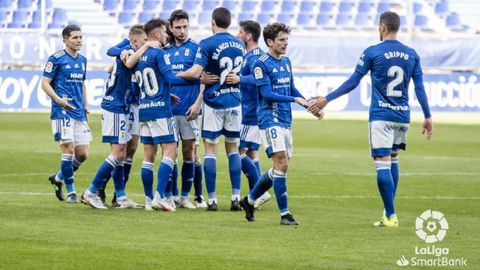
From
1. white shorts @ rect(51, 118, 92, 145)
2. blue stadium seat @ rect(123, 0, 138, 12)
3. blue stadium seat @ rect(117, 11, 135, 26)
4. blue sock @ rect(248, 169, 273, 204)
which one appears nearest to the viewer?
blue sock @ rect(248, 169, 273, 204)

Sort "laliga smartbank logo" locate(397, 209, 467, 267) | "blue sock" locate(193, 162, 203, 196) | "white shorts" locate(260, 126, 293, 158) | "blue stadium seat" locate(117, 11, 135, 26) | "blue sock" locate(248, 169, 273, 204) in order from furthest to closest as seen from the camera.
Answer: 1. "blue stadium seat" locate(117, 11, 135, 26)
2. "blue sock" locate(193, 162, 203, 196)
3. "blue sock" locate(248, 169, 273, 204)
4. "white shorts" locate(260, 126, 293, 158)
5. "laliga smartbank logo" locate(397, 209, 467, 267)

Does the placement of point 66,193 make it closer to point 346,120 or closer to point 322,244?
point 322,244

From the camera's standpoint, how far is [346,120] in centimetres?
3216

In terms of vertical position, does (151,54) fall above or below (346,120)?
above

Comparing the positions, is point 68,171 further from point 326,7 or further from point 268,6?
point 326,7

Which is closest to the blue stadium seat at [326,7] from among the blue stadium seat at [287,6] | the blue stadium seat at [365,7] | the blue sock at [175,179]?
the blue stadium seat at [365,7]

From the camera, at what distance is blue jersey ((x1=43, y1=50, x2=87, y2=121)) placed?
43.5ft

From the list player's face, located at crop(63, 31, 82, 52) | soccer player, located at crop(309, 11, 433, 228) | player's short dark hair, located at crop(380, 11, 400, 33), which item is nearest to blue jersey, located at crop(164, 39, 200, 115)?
player's face, located at crop(63, 31, 82, 52)

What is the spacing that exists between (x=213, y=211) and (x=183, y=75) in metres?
1.54

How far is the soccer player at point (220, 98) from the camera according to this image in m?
12.5

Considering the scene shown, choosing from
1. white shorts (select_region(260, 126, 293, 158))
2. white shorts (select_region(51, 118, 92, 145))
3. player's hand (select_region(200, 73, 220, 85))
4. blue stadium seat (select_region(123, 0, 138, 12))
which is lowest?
white shorts (select_region(51, 118, 92, 145))

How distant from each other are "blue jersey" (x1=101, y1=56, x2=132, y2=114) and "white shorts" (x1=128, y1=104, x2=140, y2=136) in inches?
10.2

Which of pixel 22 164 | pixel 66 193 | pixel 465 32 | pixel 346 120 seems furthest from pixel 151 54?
pixel 465 32

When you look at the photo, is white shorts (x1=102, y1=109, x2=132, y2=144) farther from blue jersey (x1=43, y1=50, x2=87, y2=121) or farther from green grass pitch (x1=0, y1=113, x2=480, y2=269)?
green grass pitch (x1=0, y1=113, x2=480, y2=269)
